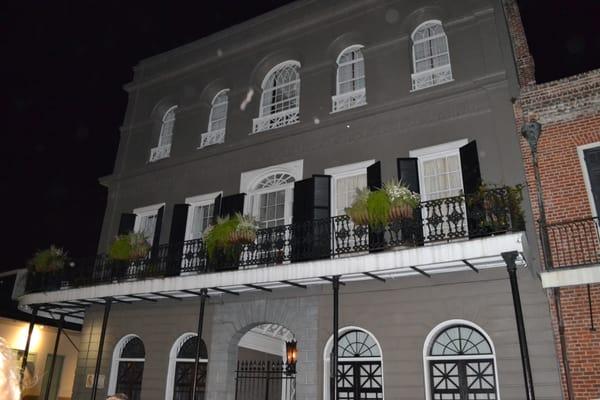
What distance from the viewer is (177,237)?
12570mm

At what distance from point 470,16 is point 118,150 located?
11.4 m

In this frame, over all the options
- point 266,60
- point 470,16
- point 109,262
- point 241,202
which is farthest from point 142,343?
point 470,16

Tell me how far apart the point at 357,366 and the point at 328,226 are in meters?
2.89

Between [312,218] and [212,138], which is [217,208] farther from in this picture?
[312,218]

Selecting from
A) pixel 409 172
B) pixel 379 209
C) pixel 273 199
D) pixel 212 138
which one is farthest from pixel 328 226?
pixel 212 138

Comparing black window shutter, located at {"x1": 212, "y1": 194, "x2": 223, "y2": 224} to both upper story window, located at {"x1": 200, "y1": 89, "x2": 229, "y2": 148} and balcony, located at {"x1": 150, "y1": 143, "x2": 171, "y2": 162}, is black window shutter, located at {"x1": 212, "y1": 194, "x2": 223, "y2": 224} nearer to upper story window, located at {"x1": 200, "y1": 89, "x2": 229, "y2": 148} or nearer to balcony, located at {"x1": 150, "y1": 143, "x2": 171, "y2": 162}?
upper story window, located at {"x1": 200, "y1": 89, "x2": 229, "y2": 148}

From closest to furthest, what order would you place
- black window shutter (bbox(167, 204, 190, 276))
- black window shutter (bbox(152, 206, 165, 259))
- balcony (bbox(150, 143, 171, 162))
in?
black window shutter (bbox(167, 204, 190, 276))
black window shutter (bbox(152, 206, 165, 259))
balcony (bbox(150, 143, 171, 162))

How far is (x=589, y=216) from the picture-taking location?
852 centimetres

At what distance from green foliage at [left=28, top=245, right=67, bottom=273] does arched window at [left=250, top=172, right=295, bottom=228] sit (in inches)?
215

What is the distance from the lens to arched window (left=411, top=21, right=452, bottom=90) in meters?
11.3

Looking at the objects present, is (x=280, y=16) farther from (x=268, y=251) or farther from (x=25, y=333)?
(x=25, y=333)

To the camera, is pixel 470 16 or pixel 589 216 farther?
pixel 470 16

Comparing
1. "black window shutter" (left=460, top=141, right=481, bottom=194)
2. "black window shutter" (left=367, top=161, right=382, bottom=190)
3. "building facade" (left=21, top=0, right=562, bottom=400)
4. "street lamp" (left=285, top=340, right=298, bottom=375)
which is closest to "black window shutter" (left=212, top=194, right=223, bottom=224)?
"building facade" (left=21, top=0, right=562, bottom=400)

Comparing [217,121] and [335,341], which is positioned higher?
[217,121]
